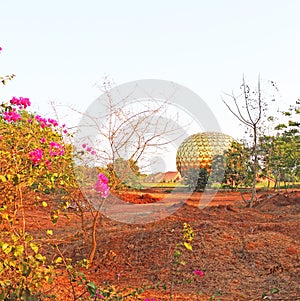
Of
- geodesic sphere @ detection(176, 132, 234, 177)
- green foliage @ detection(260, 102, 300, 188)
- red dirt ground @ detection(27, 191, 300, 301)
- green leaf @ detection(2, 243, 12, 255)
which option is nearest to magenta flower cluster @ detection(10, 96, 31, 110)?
red dirt ground @ detection(27, 191, 300, 301)

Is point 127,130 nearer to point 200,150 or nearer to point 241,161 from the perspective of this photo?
point 241,161

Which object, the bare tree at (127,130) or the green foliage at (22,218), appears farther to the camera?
the bare tree at (127,130)

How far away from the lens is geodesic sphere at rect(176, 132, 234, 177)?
26.3m

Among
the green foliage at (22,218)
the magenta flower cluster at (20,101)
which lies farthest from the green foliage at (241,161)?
the magenta flower cluster at (20,101)

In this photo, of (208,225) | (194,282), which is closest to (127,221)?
(208,225)

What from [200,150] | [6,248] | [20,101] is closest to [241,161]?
[200,150]

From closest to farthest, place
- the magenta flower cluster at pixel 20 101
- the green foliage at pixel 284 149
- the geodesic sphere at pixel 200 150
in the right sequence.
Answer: the magenta flower cluster at pixel 20 101
the green foliage at pixel 284 149
the geodesic sphere at pixel 200 150

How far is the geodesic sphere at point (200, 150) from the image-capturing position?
26.3 m

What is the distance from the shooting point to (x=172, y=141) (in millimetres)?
6301

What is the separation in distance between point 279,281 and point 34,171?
135 inches

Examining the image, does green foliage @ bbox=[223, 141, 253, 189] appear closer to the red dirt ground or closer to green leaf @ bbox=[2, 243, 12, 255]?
the red dirt ground

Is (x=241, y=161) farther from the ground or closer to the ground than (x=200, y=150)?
closer to the ground

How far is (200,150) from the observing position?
27.0m

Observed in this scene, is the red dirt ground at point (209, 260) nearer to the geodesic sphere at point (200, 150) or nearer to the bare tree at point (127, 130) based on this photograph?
the bare tree at point (127, 130)
